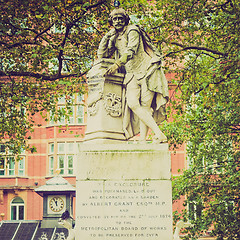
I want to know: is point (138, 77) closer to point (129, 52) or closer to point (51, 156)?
point (129, 52)

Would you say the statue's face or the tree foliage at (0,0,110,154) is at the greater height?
the tree foliage at (0,0,110,154)

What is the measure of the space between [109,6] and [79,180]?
10.5 meters

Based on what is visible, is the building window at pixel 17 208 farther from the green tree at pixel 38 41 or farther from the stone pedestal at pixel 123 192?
the stone pedestal at pixel 123 192

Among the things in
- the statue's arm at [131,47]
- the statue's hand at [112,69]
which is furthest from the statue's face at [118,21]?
the statue's hand at [112,69]

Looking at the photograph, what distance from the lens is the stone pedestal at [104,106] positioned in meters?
11.5

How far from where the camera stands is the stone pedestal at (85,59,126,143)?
11477 mm

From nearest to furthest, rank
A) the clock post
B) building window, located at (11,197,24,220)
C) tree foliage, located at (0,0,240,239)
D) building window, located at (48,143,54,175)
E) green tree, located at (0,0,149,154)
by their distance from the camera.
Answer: green tree, located at (0,0,149,154)
tree foliage, located at (0,0,240,239)
the clock post
building window, located at (11,197,24,220)
building window, located at (48,143,54,175)

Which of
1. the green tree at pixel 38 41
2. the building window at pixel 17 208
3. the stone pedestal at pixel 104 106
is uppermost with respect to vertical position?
the green tree at pixel 38 41

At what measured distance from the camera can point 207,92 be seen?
21.5 metres

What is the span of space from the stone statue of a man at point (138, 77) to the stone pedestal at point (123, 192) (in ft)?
1.89

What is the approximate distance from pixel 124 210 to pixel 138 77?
2.54 metres

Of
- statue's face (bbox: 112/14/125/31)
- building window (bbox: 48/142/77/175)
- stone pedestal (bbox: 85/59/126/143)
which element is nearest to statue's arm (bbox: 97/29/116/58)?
statue's face (bbox: 112/14/125/31)

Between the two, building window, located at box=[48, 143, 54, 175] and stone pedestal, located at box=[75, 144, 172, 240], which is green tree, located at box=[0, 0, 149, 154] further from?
building window, located at box=[48, 143, 54, 175]

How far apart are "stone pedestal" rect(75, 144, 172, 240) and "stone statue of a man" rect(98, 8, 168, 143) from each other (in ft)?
1.89
